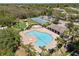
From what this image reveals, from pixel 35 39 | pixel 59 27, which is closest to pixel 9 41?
pixel 35 39

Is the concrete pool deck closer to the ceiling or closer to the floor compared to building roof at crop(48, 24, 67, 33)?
closer to the floor

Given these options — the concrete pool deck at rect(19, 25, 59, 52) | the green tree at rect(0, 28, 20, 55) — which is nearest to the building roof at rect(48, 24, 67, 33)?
the concrete pool deck at rect(19, 25, 59, 52)

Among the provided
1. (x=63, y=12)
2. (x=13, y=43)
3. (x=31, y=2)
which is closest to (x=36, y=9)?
(x=31, y=2)

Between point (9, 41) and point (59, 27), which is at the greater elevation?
point (59, 27)

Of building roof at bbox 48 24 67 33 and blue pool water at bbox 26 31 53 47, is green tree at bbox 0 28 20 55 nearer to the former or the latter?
blue pool water at bbox 26 31 53 47

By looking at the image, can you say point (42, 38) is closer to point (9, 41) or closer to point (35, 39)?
point (35, 39)

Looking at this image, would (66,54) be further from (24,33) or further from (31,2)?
(31,2)

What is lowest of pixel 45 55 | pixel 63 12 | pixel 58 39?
pixel 45 55

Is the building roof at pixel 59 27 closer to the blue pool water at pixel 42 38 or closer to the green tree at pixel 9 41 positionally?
the blue pool water at pixel 42 38

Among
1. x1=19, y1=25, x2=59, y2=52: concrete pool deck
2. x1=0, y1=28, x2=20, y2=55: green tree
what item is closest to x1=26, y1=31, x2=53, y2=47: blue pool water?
x1=19, y1=25, x2=59, y2=52: concrete pool deck
